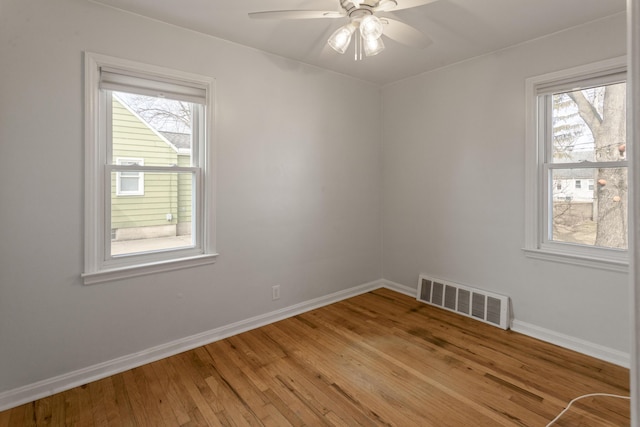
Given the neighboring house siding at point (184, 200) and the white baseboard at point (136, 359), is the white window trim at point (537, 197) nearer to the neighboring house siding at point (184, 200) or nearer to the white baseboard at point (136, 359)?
the white baseboard at point (136, 359)

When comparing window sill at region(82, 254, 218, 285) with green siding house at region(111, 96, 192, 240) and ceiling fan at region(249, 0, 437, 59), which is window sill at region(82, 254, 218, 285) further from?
ceiling fan at region(249, 0, 437, 59)

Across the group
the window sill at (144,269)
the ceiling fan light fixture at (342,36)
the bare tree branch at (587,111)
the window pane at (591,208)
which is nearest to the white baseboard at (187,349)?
the window sill at (144,269)

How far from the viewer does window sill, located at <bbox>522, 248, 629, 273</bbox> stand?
2.41 metres

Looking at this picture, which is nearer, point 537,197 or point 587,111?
point 587,111

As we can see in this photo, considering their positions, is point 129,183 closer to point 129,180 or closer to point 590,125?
point 129,180

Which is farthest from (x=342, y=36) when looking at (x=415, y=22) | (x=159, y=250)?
(x=159, y=250)

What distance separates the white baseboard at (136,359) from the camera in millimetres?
2045

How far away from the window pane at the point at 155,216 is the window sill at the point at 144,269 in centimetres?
14

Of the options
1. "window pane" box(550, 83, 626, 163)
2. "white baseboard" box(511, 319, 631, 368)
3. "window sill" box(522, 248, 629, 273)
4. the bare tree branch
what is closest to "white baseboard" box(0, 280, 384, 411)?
"white baseboard" box(511, 319, 631, 368)

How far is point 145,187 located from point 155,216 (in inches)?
9.2

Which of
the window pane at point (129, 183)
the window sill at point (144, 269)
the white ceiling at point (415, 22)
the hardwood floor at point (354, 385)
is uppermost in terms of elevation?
the white ceiling at point (415, 22)

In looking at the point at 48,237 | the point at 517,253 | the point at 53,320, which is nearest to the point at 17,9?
the point at 48,237

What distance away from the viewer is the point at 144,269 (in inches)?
96.7

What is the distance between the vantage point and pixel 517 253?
2.94 meters
